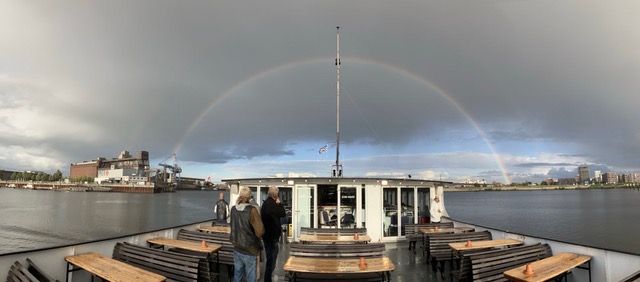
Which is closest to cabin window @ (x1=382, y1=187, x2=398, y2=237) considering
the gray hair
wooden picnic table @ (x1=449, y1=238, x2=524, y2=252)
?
wooden picnic table @ (x1=449, y1=238, x2=524, y2=252)

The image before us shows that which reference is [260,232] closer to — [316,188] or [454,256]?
[454,256]

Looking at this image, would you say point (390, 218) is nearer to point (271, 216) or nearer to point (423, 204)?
point (423, 204)

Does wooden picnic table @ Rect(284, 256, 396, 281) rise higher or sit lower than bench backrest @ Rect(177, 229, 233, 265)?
higher

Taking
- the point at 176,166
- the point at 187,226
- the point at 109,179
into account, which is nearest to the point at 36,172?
the point at 109,179

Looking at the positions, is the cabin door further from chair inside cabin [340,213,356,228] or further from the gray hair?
the gray hair

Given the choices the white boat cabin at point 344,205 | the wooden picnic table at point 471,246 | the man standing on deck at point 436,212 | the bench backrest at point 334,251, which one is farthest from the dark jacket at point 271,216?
the man standing on deck at point 436,212

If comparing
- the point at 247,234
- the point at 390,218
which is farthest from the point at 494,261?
the point at 390,218

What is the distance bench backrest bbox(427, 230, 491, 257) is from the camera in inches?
283

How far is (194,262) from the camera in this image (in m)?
4.96

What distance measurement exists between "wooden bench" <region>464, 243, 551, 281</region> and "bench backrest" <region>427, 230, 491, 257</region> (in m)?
1.42

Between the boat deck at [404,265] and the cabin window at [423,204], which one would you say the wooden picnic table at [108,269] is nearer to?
the boat deck at [404,265]

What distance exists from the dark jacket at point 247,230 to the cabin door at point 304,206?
20.6 ft

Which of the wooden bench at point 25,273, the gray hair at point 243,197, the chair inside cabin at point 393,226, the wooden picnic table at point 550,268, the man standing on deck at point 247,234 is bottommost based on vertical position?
the chair inside cabin at point 393,226

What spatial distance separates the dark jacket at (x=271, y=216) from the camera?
5.55m
